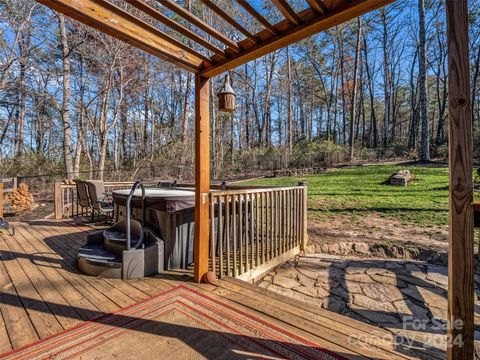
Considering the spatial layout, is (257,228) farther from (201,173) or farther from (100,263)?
(100,263)

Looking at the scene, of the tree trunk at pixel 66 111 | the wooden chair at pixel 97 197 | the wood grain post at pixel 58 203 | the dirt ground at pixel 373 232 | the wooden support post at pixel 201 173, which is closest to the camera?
the wooden support post at pixel 201 173

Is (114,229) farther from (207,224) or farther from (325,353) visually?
(325,353)

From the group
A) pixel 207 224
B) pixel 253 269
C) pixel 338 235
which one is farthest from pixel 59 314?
pixel 338 235

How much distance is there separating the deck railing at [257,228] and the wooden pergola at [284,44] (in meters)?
0.36

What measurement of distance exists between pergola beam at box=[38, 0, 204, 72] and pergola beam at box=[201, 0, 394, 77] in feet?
1.09

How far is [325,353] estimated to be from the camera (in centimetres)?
169

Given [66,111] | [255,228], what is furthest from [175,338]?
[66,111]

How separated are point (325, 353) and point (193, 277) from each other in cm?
166

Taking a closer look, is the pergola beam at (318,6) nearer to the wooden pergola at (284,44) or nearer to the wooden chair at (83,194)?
the wooden pergola at (284,44)

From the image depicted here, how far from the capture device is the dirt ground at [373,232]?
14.3 ft

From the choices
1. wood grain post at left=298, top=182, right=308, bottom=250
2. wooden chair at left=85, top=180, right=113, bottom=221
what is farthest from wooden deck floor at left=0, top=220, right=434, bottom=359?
wood grain post at left=298, top=182, right=308, bottom=250

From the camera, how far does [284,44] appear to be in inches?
86.8

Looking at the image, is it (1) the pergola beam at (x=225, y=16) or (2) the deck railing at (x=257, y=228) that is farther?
(2) the deck railing at (x=257, y=228)

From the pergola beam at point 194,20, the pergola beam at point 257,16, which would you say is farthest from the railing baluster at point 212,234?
the pergola beam at point 257,16
